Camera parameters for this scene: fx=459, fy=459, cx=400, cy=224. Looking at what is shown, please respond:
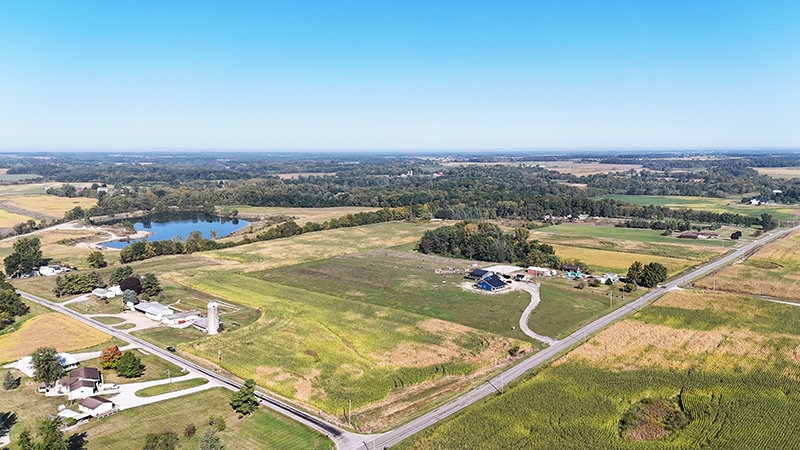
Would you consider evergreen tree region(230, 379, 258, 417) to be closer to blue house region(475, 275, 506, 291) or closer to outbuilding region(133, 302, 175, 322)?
outbuilding region(133, 302, 175, 322)

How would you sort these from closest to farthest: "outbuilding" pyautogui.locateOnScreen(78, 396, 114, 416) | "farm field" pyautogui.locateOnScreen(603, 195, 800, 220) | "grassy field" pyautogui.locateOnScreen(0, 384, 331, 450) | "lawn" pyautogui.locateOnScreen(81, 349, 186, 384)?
"grassy field" pyautogui.locateOnScreen(0, 384, 331, 450)
"outbuilding" pyautogui.locateOnScreen(78, 396, 114, 416)
"lawn" pyautogui.locateOnScreen(81, 349, 186, 384)
"farm field" pyautogui.locateOnScreen(603, 195, 800, 220)

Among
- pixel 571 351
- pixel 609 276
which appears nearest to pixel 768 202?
pixel 609 276

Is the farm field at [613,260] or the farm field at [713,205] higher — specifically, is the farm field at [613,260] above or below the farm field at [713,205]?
below

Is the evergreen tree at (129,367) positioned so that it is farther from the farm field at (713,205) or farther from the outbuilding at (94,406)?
the farm field at (713,205)

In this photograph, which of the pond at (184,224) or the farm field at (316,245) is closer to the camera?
the farm field at (316,245)

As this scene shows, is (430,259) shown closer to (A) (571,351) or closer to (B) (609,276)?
(B) (609,276)

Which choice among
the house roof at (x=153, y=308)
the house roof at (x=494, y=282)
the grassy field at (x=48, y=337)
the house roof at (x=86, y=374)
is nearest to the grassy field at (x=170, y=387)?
the house roof at (x=86, y=374)

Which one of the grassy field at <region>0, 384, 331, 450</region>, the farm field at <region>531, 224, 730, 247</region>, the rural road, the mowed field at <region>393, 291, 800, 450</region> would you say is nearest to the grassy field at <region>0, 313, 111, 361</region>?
the rural road
